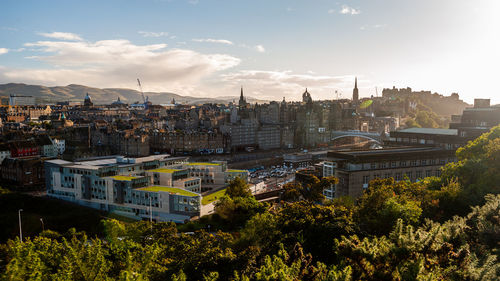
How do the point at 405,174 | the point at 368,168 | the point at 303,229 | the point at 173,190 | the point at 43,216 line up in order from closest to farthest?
the point at 303,229, the point at 368,168, the point at 173,190, the point at 405,174, the point at 43,216

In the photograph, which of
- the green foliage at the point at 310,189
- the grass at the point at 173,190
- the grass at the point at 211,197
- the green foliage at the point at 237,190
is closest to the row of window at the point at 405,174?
the green foliage at the point at 310,189

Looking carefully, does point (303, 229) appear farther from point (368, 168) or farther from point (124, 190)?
point (124, 190)

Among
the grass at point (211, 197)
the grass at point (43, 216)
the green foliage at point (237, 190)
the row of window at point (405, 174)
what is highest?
the row of window at point (405, 174)

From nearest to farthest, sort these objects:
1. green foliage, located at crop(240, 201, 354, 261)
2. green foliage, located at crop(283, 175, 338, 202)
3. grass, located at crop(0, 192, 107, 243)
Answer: green foliage, located at crop(240, 201, 354, 261) < green foliage, located at crop(283, 175, 338, 202) < grass, located at crop(0, 192, 107, 243)

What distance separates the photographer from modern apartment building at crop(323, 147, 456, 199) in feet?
104

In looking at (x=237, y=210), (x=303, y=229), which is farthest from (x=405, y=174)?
(x=303, y=229)

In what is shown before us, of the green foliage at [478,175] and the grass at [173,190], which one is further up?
the green foliage at [478,175]

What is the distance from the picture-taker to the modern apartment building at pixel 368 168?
31.7m

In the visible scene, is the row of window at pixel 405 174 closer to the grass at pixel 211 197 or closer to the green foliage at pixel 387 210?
the green foliage at pixel 387 210

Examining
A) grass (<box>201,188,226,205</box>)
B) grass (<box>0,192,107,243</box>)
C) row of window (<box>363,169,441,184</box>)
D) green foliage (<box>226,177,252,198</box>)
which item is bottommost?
grass (<box>0,192,107,243</box>)

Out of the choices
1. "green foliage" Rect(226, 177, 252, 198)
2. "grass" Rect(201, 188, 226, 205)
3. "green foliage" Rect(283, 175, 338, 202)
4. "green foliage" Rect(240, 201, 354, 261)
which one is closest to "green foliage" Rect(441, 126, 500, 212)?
"green foliage" Rect(240, 201, 354, 261)

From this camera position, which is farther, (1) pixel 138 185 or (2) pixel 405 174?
(1) pixel 138 185

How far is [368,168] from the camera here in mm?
32406

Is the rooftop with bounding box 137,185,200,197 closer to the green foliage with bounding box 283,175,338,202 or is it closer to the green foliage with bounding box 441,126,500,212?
the green foliage with bounding box 283,175,338,202
